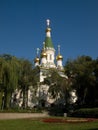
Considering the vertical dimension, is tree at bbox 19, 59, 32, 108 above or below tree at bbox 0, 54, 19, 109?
above

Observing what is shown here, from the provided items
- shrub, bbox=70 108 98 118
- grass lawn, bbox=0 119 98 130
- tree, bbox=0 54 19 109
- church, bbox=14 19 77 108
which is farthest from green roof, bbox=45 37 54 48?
grass lawn, bbox=0 119 98 130

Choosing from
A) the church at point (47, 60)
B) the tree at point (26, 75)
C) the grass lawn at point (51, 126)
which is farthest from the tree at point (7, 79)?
the church at point (47, 60)

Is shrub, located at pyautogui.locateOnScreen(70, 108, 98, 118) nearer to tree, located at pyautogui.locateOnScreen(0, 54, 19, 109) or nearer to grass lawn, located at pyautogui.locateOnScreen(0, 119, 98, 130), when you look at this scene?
tree, located at pyautogui.locateOnScreen(0, 54, 19, 109)

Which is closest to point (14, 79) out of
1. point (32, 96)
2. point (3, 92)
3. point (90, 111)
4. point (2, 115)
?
point (3, 92)

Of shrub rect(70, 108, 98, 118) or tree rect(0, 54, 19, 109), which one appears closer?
shrub rect(70, 108, 98, 118)

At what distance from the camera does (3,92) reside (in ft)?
122

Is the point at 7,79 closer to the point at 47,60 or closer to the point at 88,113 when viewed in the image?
the point at 88,113

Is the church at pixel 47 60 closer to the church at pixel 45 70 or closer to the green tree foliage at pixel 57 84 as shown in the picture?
the church at pixel 45 70

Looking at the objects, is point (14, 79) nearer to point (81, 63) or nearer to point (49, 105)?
point (81, 63)

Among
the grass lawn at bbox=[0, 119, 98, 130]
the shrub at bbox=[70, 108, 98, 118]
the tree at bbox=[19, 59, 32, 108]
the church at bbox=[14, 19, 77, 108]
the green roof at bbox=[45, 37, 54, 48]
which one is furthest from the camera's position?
the green roof at bbox=[45, 37, 54, 48]

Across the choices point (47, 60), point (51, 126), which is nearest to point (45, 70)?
point (47, 60)

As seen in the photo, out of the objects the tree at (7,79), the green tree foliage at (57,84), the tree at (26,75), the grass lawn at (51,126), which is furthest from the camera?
the green tree foliage at (57,84)

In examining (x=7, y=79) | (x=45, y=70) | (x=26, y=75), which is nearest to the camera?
(x=7, y=79)

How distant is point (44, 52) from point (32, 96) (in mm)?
15565
